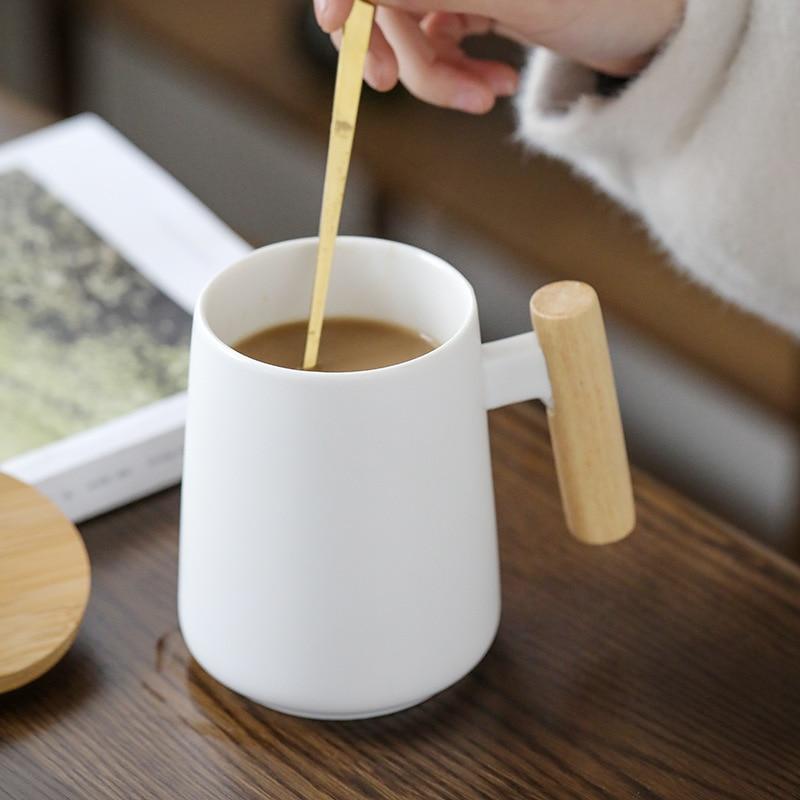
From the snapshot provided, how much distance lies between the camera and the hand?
570mm

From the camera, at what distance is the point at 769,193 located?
0.64 meters

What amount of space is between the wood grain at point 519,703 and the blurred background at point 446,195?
2.47 feet

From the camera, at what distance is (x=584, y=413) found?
18.6 inches

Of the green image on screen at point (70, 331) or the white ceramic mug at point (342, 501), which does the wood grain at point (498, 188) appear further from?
the white ceramic mug at point (342, 501)

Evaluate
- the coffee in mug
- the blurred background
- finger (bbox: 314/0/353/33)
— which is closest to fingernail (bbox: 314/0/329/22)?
finger (bbox: 314/0/353/33)

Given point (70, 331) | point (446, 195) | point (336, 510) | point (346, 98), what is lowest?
point (446, 195)

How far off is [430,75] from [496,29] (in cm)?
5

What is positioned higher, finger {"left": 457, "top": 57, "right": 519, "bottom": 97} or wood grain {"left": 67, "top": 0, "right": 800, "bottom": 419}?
finger {"left": 457, "top": 57, "right": 519, "bottom": 97}

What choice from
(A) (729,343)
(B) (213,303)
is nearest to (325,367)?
(B) (213,303)

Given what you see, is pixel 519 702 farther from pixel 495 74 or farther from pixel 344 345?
pixel 495 74

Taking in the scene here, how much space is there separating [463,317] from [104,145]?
0.43 meters

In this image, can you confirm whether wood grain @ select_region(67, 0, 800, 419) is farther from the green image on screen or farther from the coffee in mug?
the coffee in mug

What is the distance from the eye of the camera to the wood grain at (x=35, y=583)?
18.9 inches

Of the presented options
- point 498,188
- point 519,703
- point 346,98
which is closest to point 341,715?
point 519,703
